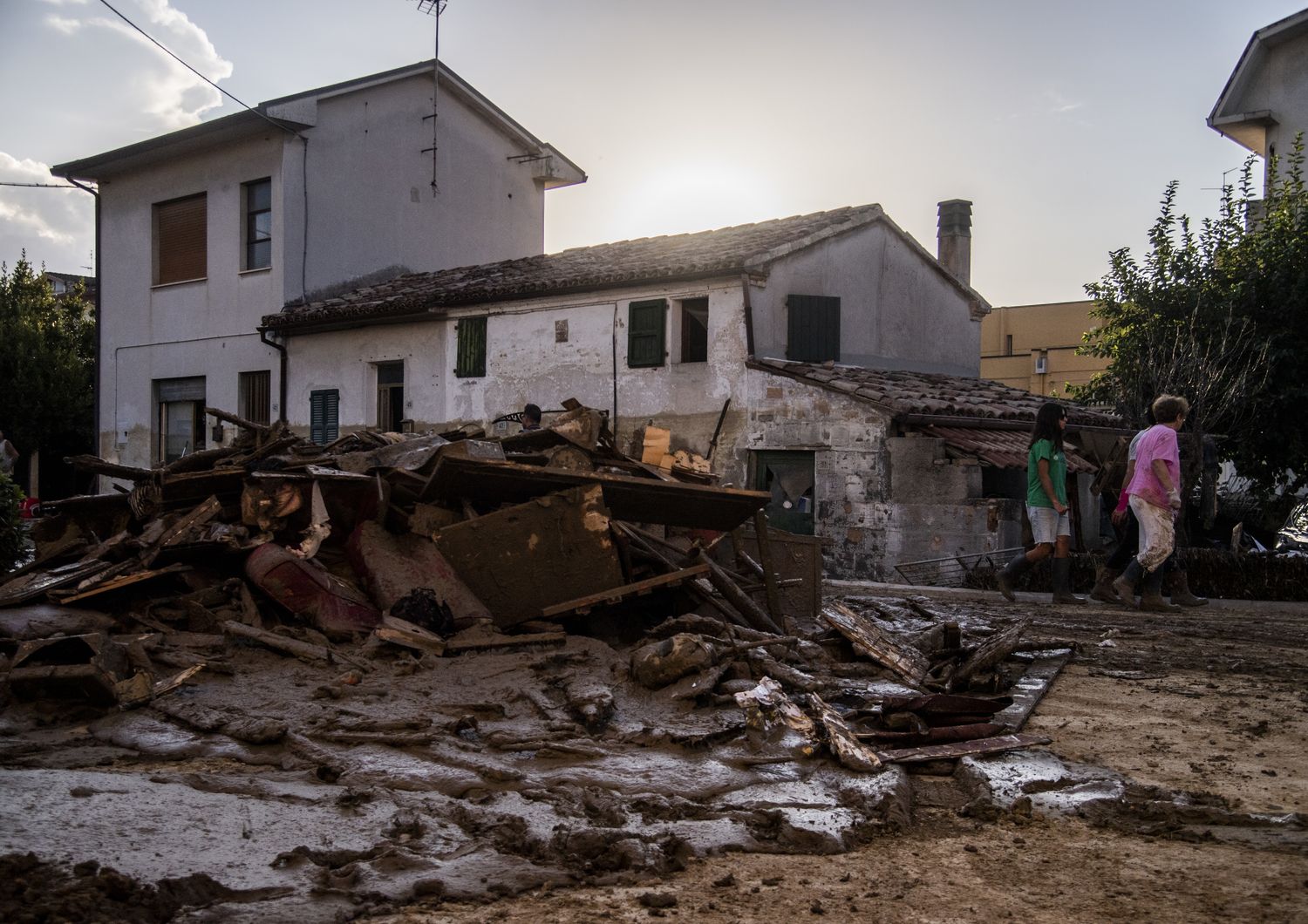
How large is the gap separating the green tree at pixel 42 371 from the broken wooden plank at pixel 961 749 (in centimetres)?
2735

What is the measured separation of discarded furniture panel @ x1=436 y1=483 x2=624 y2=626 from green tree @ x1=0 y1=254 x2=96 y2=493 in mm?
24180

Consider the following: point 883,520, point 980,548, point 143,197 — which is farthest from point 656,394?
point 143,197

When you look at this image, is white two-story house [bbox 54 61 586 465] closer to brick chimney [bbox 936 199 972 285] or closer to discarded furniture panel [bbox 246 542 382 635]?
brick chimney [bbox 936 199 972 285]

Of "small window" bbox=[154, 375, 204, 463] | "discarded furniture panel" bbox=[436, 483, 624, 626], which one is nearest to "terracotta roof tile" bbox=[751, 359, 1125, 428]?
"discarded furniture panel" bbox=[436, 483, 624, 626]

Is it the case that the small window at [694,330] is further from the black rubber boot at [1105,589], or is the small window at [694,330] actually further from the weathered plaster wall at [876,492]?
the black rubber boot at [1105,589]

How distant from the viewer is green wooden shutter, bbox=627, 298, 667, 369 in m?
18.2

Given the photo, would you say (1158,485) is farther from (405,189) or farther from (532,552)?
(405,189)

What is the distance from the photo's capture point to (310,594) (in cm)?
710

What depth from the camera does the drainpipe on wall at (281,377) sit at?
886 inches

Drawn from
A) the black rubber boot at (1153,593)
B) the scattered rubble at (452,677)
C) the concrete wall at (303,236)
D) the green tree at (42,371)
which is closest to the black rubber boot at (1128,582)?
the black rubber boot at (1153,593)

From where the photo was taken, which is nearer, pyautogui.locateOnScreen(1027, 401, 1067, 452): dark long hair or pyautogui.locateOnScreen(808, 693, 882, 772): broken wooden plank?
pyautogui.locateOnScreen(808, 693, 882, 772): broken wooden plank

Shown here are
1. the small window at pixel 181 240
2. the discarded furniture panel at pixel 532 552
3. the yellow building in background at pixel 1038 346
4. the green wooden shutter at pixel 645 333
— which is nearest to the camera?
the discarded furniture panel at pixel 532 552

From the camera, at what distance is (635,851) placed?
3729mm

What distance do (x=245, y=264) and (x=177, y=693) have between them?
19081 mm
